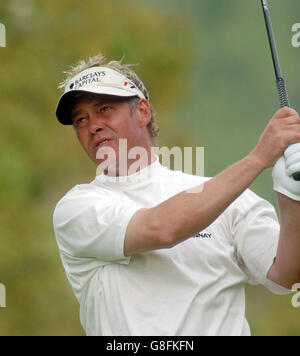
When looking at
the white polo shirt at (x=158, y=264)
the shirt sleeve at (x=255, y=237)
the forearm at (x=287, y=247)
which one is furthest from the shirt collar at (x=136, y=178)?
the forearm at (x=287, y=247)

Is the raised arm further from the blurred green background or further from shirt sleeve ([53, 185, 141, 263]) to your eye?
the blurred green background

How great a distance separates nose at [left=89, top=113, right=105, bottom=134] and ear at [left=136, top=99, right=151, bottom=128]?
14 centimetres

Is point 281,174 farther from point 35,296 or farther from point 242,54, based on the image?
point 242,54

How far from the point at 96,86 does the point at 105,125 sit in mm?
109

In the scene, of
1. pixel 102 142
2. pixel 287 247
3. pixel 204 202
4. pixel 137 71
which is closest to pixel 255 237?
pixel 287 247

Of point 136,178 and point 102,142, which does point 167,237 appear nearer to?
point 136,178

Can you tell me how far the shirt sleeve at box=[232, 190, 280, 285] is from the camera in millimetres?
2295

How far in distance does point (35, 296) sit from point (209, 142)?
1647 millimetres

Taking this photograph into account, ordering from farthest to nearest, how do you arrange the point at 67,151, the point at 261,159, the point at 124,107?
1. the point at 67,151
2. the point at 124,107
3. the point at 261,159

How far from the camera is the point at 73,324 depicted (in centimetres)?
612

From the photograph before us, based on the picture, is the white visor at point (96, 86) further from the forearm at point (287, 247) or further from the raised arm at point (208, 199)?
the forearm at point (287, 247)

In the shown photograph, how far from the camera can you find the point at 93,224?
2.32m

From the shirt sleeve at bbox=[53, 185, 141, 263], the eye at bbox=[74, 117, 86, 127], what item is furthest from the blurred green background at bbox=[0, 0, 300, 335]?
the shirt sleeve at bbox=[53, 185, 141, 263]

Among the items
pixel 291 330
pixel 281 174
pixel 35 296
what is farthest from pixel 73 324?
pixel 281 174
